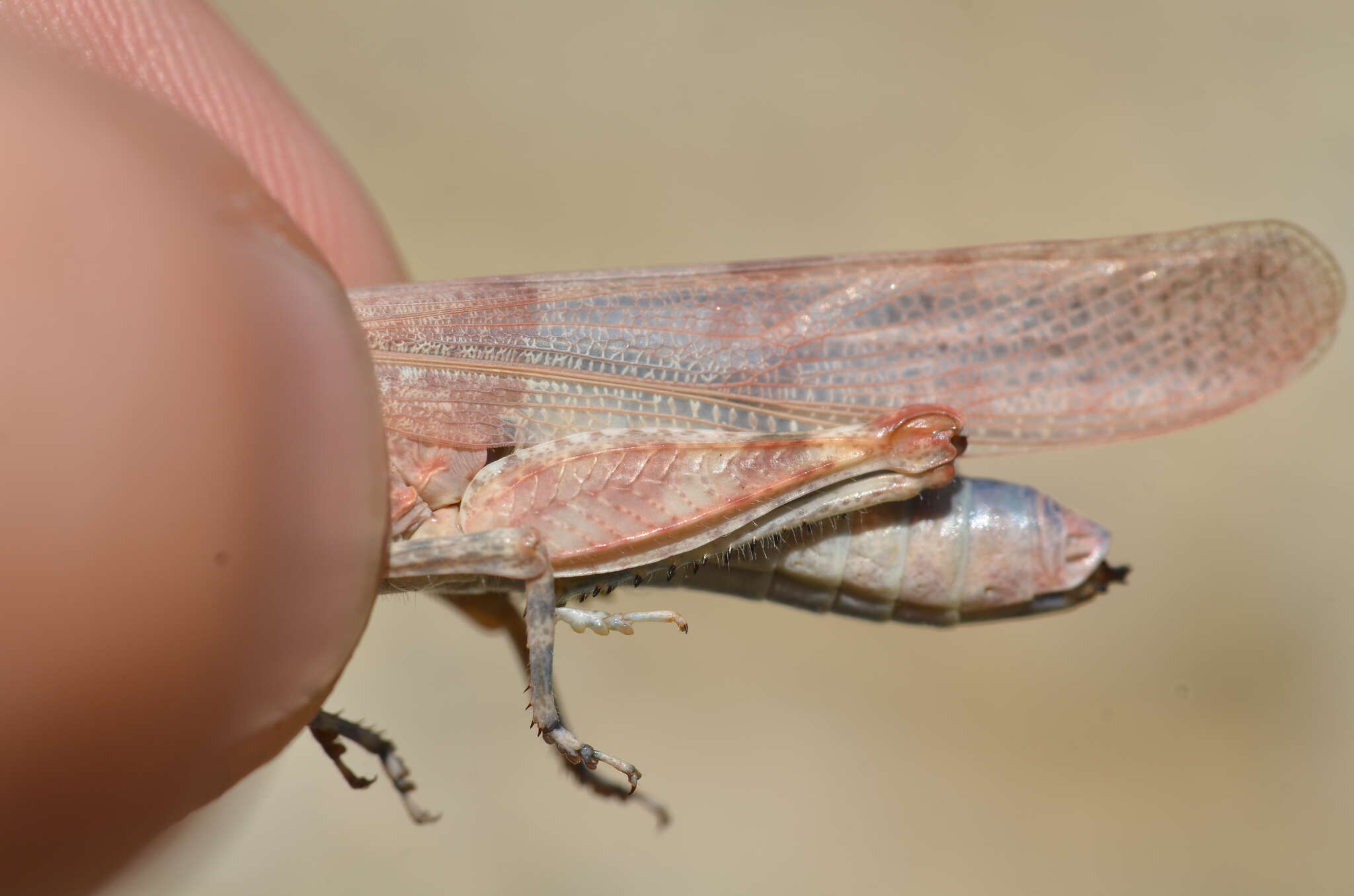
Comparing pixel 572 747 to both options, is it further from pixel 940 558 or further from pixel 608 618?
pixel 940 558

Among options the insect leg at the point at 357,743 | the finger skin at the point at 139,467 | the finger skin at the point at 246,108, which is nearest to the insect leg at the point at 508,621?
the insect leg at the point at 357,743

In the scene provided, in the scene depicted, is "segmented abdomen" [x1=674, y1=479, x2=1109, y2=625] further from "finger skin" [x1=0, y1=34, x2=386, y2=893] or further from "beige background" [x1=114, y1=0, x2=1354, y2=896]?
"beige background" [x1=114, y1=0, x2=1354, y2=896]

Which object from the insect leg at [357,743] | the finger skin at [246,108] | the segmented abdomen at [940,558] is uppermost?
the finger skin at [246,108]

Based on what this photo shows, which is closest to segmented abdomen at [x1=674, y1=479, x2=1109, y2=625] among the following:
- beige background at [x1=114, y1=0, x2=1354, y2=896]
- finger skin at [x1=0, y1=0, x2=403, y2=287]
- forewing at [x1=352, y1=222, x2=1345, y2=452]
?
forewing at [x1=352, y1=222, x2=1345, y2=452]

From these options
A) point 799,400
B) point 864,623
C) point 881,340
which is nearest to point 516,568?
point 799,400

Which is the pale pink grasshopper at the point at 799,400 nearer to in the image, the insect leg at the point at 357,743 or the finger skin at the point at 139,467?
the insect leg at the point at 357,743

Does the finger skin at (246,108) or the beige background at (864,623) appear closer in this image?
the finger skin at (246,108)
